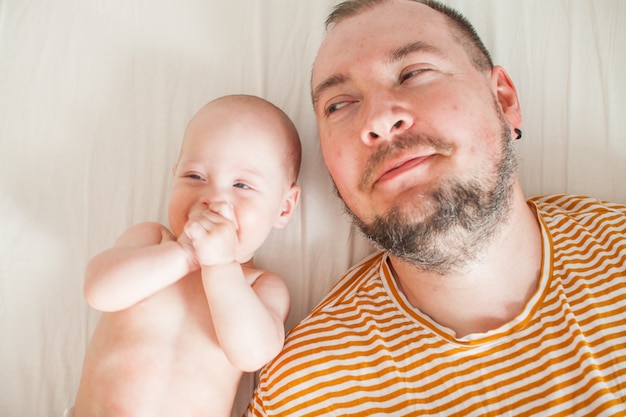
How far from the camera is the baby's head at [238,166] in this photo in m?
1.24

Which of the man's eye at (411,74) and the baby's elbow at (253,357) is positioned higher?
the man's eye at (411,74)

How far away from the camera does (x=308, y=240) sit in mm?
1527

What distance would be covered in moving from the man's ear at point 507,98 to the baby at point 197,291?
1.98 feet

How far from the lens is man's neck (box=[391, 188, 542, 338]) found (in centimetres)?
117

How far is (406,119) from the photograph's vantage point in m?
1.07

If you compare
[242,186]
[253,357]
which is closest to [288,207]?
→ [242,186]

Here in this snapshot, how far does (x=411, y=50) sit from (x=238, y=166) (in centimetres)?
52

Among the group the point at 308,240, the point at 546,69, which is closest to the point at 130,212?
the point at 308,240

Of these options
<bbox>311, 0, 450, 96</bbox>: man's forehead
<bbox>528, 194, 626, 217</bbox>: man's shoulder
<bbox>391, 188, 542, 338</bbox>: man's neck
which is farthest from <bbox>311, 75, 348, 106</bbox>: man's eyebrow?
<bbox>528, 194, 626, 217</bbox>: man's shoulder

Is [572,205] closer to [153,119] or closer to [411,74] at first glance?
[411,74]

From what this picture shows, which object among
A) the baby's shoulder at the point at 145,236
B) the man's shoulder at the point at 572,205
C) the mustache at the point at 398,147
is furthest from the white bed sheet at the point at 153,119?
the mustache at the point at 398,147

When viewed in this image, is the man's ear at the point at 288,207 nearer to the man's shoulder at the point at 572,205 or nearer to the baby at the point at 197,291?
the baby at the point at 197,291

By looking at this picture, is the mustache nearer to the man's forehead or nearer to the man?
the man

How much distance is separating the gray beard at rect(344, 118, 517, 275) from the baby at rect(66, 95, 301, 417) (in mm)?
338
